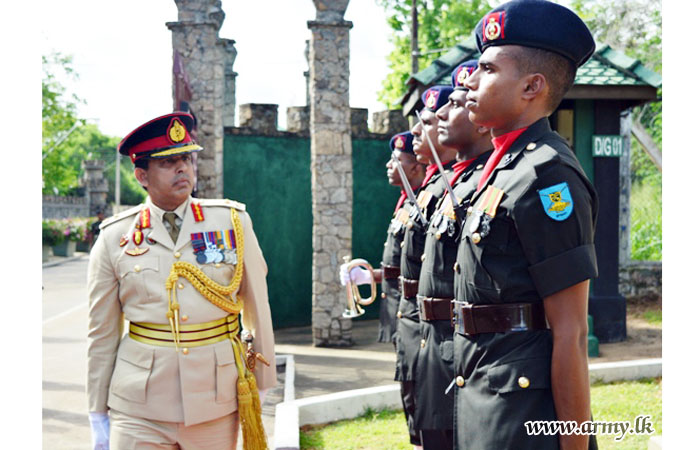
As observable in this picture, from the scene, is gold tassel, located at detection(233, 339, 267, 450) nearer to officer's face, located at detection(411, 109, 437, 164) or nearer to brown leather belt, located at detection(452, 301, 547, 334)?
brown leather belt, located at detection(452, 301, 547, 334)

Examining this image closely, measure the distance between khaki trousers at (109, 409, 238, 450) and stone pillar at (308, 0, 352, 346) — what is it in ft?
24.0

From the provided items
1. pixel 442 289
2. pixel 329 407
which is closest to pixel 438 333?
pixel 442 289

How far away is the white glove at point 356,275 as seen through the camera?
5.54 meters

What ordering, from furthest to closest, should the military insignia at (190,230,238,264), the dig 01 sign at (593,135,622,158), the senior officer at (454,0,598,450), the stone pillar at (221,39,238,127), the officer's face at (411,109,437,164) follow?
the stone pillar at (221,39,238,127) < the dig 01 sign at (593,135,622,158) < the officer's face at (411,109,437,164) < the military insignia at (190,230,238,264) < the senior officer at (454,0,598,450)

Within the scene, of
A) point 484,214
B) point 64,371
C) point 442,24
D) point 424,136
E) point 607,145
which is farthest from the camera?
point 442,24

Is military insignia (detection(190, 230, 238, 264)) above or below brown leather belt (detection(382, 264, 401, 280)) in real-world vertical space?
above

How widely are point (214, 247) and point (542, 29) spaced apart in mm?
1842

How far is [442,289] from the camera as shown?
11.5 feet

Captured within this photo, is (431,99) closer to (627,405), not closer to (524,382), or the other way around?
(524,382)

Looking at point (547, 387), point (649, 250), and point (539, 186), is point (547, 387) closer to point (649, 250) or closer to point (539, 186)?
point (539, 186)

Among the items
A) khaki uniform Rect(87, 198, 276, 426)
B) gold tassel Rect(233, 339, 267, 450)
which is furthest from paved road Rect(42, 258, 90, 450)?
gold tassel Rect(233, 339, 267, 450)

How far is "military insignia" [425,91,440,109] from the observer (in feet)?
15.5

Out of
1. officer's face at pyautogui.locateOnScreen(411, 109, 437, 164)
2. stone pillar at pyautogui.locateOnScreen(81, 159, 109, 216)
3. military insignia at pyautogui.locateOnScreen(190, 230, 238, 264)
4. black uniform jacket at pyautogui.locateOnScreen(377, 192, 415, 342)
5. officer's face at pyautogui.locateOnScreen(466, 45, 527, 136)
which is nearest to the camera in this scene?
officer's face at pyautogui.locateOnScreen(466, 45, 527, 136)

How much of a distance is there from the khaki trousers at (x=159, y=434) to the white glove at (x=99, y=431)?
47 mm
